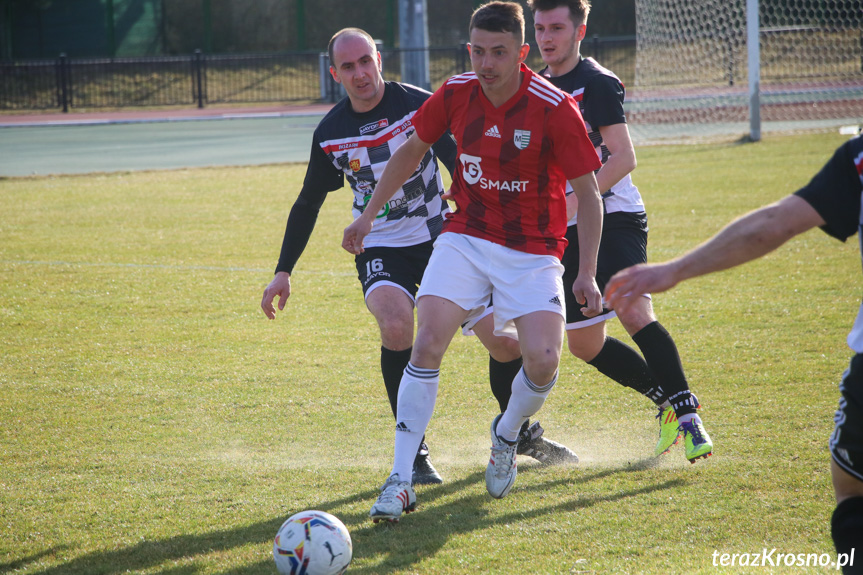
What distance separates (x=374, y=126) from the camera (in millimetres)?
4465

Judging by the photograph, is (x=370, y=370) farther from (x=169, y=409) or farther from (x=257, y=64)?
(x=257, y=64)

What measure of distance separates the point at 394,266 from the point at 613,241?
1.09 metres

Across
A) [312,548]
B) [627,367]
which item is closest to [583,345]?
[627,367]

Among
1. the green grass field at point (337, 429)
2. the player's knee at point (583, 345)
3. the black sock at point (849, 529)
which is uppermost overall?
the black sock at point (849, 529)

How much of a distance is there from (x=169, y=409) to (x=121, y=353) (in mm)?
1300

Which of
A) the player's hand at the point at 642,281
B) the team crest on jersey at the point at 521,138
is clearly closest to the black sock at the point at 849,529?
the player's hand at the point at 642,281

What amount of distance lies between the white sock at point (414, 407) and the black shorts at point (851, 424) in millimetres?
1665

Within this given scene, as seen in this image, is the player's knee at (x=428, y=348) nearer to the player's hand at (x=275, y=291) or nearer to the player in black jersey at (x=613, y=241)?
the player's hand at (x=275, y=291)

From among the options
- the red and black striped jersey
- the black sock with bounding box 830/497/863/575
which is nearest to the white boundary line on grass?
the red and black striped jersey

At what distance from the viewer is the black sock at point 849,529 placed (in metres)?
2.35

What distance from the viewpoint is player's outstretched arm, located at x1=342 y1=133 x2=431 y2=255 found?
12.8 feet

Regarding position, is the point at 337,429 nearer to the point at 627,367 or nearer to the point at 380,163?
the point at 380,163

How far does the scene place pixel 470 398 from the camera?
518 cm

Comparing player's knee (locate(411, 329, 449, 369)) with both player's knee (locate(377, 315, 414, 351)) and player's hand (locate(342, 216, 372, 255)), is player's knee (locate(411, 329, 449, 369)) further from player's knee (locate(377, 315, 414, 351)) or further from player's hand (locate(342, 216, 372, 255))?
player's hand (locate(342, 216, 372, 255))
